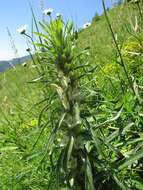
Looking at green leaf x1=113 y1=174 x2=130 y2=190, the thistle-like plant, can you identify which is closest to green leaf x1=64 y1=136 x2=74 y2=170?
the thistle-like plant

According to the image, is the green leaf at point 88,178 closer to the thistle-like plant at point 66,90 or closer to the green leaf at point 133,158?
the thistle-like plant at point 66,90

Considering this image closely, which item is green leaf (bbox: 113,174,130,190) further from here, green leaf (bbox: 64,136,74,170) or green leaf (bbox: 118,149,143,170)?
green leaf (bbox: 64,136,74,170)

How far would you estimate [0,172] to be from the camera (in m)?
3.46

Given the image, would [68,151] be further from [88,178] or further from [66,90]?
[66,90]

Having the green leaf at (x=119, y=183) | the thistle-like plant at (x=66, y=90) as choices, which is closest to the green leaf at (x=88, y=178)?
the thistle-like plant at (x=66, y=90)

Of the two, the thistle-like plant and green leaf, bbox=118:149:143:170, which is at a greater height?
the thistle-like plant

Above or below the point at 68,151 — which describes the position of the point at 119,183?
below

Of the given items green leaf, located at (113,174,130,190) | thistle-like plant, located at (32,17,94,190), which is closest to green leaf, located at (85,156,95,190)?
thistle-like plant, located at (32,17,94,190)

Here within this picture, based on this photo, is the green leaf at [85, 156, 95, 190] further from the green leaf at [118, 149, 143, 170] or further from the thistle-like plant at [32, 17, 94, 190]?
the green leaf at [118, 149, 143, 170]

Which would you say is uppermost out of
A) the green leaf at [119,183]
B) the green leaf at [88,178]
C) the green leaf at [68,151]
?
the green leaf at [68,151]

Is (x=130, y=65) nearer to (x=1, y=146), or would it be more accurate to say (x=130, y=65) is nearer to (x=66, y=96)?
(x=1, y=146)

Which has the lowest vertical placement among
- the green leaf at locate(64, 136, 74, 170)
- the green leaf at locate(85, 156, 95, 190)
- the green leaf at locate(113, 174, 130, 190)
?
the green leaf at locate(113, 174, 130, 190)

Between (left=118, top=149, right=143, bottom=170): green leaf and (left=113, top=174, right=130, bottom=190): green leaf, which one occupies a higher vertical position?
(left=118, top=149, right=143, bottom=170): green leaf

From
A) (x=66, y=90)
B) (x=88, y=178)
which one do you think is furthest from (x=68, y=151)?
(x=66, y=90)
